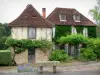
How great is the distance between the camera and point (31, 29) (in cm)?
4469

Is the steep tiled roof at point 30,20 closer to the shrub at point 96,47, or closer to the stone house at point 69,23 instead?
the stone house at point 69,23

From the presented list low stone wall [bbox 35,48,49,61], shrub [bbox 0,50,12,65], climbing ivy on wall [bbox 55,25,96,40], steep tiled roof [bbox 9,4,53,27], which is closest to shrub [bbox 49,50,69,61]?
low stone wall [bbox 35,48,49,61]

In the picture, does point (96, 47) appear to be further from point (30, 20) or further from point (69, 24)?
point (30, 20)

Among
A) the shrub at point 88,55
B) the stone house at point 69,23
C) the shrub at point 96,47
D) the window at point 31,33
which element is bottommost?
the shrub at point 88,55

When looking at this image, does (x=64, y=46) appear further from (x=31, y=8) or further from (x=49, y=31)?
(x=31, y=8)

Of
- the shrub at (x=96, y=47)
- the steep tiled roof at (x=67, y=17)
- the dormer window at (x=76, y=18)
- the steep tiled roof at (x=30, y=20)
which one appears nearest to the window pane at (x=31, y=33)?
the steep tiled roof at (x=30, y=20)

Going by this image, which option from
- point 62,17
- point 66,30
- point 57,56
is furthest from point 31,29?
point 62,17

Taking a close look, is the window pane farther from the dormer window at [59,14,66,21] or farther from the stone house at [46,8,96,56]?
the dormer window at [59,14,66,21]

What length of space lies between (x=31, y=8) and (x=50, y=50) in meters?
7.64

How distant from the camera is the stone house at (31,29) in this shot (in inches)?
1703

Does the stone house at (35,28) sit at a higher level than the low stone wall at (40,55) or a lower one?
higher

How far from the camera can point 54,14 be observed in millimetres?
→ 53312

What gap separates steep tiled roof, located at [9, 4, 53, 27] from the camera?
44312 millimetres

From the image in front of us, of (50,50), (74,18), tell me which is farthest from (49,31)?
(74,18)
